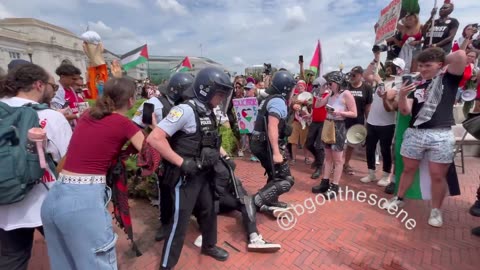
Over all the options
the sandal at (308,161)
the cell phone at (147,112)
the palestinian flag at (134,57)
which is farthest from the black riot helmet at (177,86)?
the palestinian flag at (134,57)

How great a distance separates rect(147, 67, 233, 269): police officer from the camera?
84.9 inches

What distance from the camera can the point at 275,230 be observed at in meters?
3.33

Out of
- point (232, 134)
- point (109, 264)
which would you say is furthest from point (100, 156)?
point (232, 134)

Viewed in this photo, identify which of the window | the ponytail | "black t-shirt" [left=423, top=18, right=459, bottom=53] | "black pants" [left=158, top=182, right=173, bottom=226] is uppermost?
the window

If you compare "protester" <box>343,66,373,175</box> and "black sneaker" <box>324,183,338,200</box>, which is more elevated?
"protester" <box>343,66,373,175</box>

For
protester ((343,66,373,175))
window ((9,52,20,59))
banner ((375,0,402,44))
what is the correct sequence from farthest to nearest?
window ((9,52,20,59)), banner ((375,0,402,44)), protester ((343,66,373,175))

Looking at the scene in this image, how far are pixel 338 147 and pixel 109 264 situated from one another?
3469 mm

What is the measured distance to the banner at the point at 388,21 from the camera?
498 cm

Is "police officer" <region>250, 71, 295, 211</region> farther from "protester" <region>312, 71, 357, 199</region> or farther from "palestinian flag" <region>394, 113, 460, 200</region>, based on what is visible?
"palestinian flag" <region>394, 113, 460, 200</region>

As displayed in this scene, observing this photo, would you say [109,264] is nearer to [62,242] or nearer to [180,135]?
[62,242]

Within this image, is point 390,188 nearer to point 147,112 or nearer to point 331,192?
point 331,192

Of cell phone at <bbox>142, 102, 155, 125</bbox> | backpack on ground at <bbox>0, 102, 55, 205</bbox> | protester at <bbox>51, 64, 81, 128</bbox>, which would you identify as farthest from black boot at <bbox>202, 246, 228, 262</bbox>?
protester at <bbox>51, 64, 81, 128</bbox>

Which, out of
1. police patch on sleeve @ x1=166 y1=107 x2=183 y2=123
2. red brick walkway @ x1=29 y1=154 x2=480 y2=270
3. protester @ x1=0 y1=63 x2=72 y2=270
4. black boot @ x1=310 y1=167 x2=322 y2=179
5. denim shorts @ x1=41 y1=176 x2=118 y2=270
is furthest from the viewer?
black boot @ x1=310 y1=167 x2=322 y2=179

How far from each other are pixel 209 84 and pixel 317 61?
5.72 metres
